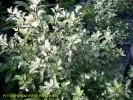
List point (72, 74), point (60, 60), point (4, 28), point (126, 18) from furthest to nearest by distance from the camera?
point (126, 18), point (4, 28), point (72, 74), point (60, 60)

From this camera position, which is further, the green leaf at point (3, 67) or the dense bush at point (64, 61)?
the green leaf at point (3, 67)

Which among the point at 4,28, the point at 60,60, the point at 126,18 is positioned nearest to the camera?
the point at 60,60

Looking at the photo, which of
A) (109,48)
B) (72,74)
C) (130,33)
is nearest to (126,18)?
(130,33)

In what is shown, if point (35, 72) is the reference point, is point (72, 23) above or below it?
above

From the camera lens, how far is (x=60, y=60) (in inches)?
88.7

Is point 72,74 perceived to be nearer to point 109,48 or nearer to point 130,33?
point 109,48

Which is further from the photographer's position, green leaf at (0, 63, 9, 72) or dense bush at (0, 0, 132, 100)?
green leaf at (0, 63, 9, 72)

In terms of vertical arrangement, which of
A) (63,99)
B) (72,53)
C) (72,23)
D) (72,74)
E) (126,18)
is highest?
(126,18)

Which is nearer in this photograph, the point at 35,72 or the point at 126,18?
the point at 35,72

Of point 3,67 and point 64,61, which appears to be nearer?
point 64,61

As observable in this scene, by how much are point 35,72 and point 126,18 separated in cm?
235

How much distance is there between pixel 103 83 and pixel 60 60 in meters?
0.49

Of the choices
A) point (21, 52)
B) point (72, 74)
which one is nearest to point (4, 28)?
point (21, 52)

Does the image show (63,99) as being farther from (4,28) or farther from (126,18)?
(126,18)
